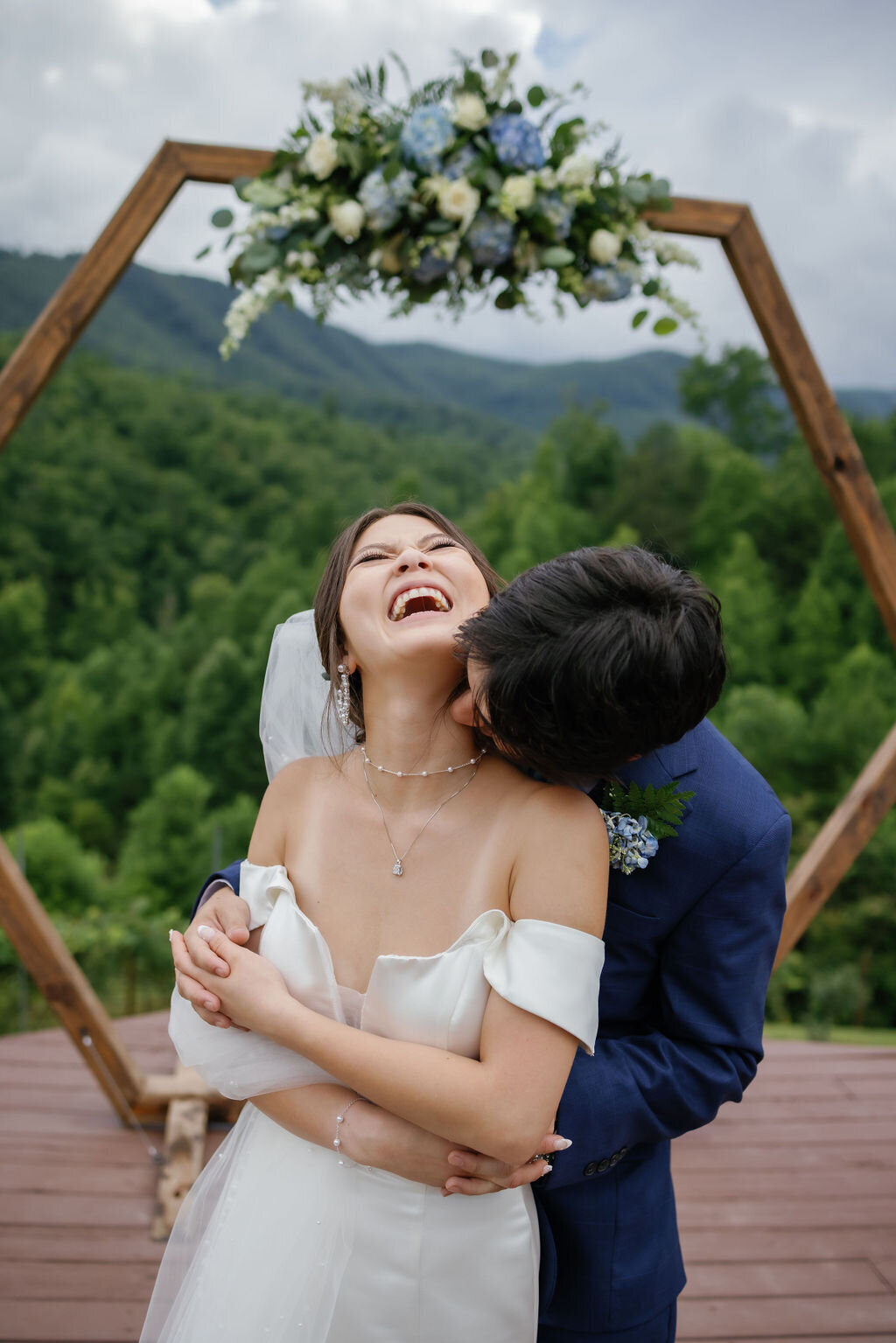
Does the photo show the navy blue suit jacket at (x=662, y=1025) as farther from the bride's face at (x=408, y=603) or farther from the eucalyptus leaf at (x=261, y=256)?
the eucalyptus leaf at (x=261, y=256)

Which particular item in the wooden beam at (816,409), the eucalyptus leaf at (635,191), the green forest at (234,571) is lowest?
the wooden beam at (816,409)

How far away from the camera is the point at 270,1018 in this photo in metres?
1.03

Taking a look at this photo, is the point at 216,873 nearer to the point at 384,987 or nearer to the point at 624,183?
the point at 384,987

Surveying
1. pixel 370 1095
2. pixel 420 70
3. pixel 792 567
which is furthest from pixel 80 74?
pixel 370 1095

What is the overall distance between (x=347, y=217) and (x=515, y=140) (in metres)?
0.41

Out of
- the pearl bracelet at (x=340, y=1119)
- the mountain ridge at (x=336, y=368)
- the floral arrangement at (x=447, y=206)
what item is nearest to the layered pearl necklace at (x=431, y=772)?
the pearl bracelet at (x=340, y=1119)

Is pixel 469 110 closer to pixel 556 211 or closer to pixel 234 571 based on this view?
pixel 556 211

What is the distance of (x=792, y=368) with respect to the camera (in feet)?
8.39

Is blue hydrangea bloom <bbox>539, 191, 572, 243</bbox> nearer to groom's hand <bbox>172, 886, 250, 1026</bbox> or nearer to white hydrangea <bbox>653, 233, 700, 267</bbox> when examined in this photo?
white hydrangea <bbox>653, 233, 700, 267</bbox>

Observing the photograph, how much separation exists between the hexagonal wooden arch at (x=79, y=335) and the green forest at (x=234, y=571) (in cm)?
676

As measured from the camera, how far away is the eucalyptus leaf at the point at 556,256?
2.20m

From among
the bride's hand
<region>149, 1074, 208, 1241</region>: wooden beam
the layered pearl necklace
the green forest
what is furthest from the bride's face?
the green forest

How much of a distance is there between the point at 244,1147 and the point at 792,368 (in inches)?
89.7

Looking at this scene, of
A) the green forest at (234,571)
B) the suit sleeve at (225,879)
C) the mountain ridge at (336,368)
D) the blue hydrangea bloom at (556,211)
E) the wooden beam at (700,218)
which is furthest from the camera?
the mountain ridge at (336,368)
